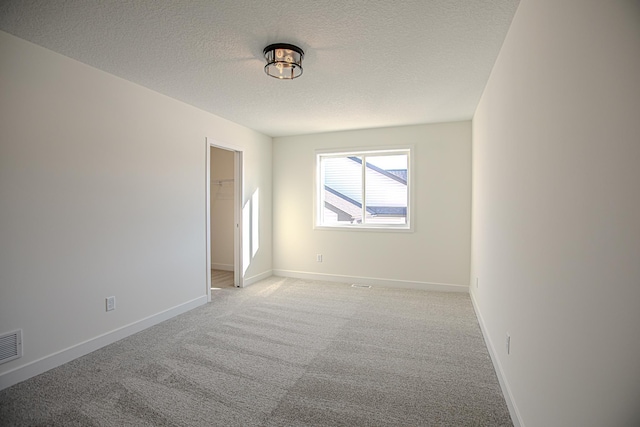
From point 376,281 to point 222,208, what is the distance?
3306 mm

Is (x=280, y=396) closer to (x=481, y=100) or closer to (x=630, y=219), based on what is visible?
(x=630, y=219)

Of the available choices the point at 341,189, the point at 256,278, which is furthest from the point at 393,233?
the point at 256,278

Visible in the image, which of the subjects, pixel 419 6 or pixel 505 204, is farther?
pixel 505 204

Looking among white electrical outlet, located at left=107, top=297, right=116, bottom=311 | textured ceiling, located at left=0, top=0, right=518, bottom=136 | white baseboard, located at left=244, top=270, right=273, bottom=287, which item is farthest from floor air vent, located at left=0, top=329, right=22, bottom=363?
white baseboard, located at left=244, top=270, right=273, bottom=287

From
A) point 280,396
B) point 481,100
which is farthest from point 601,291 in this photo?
point 481,100

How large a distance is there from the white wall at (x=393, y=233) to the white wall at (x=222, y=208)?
3.55 feet

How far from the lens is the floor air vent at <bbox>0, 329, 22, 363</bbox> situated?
2.19m

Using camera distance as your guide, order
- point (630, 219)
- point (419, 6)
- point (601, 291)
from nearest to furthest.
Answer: point (630, 219)
point (601, 291)
point (419, 6)

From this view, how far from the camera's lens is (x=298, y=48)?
2373 millimetres

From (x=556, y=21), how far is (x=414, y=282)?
13.1 ft

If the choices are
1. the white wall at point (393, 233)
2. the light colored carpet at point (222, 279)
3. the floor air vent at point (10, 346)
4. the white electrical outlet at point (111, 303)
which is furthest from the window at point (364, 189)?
the floor air vent at point (10, 346)

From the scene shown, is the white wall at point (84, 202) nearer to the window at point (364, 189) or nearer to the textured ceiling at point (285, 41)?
the textured ceiling at point (285, 41)

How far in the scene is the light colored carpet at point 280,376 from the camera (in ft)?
6.28

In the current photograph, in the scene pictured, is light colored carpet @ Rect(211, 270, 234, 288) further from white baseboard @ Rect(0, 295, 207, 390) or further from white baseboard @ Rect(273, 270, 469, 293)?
white baseboard @ Rect(0, 295, 207, 390)
